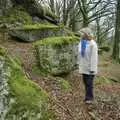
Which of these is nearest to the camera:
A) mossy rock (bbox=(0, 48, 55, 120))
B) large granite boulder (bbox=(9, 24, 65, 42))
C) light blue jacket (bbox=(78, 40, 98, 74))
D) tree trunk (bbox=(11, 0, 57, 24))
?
mossy rock (bbox=(0, 48, 55, 120))

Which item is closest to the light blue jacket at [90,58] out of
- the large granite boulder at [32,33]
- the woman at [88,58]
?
the woman at [88,58]

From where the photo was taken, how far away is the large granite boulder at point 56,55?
8898 mm

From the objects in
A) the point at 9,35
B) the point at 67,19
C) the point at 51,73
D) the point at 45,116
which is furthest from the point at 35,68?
the point at 67,19

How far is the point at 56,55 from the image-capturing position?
902cm

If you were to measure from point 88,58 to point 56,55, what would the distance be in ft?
6.57

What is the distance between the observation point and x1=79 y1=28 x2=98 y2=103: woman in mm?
7105

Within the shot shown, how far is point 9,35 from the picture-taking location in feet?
46.3

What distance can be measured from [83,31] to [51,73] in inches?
89.0

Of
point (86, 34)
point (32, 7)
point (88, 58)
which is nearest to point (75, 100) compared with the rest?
point (88, 58)

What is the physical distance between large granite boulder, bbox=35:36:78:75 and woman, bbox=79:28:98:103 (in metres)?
1.77

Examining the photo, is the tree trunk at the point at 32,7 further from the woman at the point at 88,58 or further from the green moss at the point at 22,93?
the green moss at the point at 22,93

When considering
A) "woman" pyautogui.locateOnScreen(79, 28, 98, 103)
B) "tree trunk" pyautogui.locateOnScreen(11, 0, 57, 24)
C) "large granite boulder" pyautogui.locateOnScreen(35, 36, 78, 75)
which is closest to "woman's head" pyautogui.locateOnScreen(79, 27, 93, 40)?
"woman" pyautogui.locateOnScreen(79, 28, 98, 103)

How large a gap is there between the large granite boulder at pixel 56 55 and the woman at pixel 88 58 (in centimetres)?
177

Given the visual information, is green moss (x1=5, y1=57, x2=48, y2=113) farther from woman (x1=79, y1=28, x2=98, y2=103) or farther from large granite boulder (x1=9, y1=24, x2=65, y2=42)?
large granite boulder (x1=9, y1=24, x2=65, y2=42)
